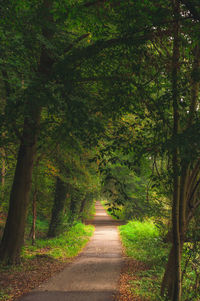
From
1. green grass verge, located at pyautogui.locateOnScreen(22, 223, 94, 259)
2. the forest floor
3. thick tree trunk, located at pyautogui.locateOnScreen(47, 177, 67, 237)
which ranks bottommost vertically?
green grass verge, located at pyautogui.locateOnScreen(22, 223, 94, 259)

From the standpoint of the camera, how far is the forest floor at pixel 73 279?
6.47m

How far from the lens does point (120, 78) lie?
214 inches

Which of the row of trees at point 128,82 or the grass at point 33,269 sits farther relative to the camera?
the grass at point 33,269

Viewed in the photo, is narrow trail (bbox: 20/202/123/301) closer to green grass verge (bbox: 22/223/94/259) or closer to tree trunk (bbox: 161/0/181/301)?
green grass verge (bbox: 22/223/94/259)

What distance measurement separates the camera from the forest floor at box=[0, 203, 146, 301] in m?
6.47

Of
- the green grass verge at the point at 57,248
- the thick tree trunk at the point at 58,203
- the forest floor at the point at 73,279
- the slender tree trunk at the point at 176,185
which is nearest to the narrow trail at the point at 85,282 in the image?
the forest floor at the point at 73,279

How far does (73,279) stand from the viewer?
8062 mm

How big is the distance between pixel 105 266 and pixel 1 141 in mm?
6056

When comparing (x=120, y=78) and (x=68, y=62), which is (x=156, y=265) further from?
(x=68, y=62)

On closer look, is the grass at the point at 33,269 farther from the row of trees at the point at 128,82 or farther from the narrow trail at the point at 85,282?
the row of trees at the point at 128,82

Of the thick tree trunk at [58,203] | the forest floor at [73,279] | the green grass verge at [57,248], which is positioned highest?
the thick tree trunk at [58,203]

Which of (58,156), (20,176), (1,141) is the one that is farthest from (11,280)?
(58,156)

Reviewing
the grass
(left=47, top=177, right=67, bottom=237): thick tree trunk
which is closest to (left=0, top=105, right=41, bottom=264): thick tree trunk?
the grass

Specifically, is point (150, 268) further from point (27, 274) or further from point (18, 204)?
point (18, 204)
